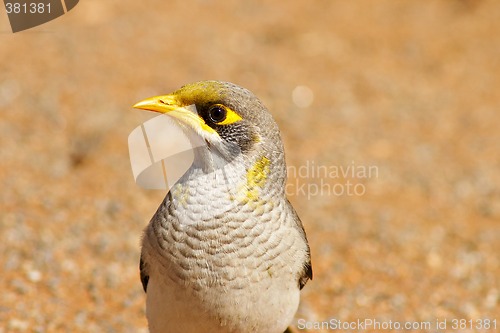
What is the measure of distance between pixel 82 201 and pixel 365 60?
7087mm

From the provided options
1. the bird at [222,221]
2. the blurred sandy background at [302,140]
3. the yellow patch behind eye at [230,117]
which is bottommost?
the blurred sandy background at [302,140]

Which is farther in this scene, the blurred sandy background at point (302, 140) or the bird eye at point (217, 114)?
the blurred sandy background at point (302, 140)

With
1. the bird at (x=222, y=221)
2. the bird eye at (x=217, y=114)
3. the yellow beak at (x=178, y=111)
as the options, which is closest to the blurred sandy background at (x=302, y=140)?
the bird at (x=222, y=221)

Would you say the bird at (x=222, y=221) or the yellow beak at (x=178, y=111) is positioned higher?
the yellow beak at (x=178, y=111)

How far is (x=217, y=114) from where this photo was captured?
421 cm

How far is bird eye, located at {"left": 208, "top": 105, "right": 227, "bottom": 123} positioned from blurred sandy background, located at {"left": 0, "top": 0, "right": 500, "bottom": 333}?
2887 millimetres

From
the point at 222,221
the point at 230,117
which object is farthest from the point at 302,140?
the point at 222,221

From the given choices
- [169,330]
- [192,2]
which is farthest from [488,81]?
[169,330]

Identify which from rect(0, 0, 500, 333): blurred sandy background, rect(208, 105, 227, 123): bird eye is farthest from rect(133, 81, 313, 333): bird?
rect(0, 0, 500, 333): blurred sandy background

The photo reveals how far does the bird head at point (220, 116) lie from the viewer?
13.8 feet

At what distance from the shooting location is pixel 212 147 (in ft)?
13.8

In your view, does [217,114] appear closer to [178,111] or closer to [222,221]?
[178,111]

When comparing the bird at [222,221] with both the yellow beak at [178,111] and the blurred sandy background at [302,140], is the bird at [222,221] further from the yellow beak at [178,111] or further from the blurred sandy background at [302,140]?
the blurred sandy background at [302,140]

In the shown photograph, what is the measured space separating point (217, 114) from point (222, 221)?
0.67 metres
